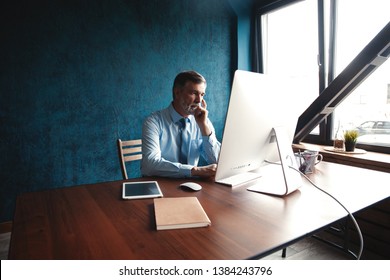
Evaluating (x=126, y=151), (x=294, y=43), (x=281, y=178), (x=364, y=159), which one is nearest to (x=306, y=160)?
(x=281, y=178)

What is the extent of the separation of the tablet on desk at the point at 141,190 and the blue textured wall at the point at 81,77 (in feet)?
4.98

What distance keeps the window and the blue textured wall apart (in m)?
0.93

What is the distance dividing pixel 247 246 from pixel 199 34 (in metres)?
2.77

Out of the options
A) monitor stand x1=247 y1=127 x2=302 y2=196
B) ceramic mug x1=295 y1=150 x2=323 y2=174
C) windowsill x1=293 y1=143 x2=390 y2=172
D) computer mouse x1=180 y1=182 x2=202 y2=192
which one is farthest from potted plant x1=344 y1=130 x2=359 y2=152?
computer mouse x1=180 y1=182 x2=202 y2=192

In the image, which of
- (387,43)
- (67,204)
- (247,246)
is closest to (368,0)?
(387,43)

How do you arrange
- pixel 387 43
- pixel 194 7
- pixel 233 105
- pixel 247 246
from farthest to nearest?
1. pixel 194 7
2. pixel 387 43
3. pixel 233 105
4. pixel 247 246

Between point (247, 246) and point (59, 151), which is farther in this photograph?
point (59, 151)

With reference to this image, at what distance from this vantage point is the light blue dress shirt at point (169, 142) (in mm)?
1513

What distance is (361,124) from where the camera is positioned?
2.38 meters

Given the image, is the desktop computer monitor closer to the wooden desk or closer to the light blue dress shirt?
the wooden desk

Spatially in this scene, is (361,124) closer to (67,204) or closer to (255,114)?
(255,114)

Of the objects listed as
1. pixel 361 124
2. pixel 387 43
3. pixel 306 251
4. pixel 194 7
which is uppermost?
pixel 194 7

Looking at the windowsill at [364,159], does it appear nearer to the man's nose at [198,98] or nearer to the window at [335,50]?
the window at [335,50]

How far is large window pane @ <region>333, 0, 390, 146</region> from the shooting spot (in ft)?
7.20
